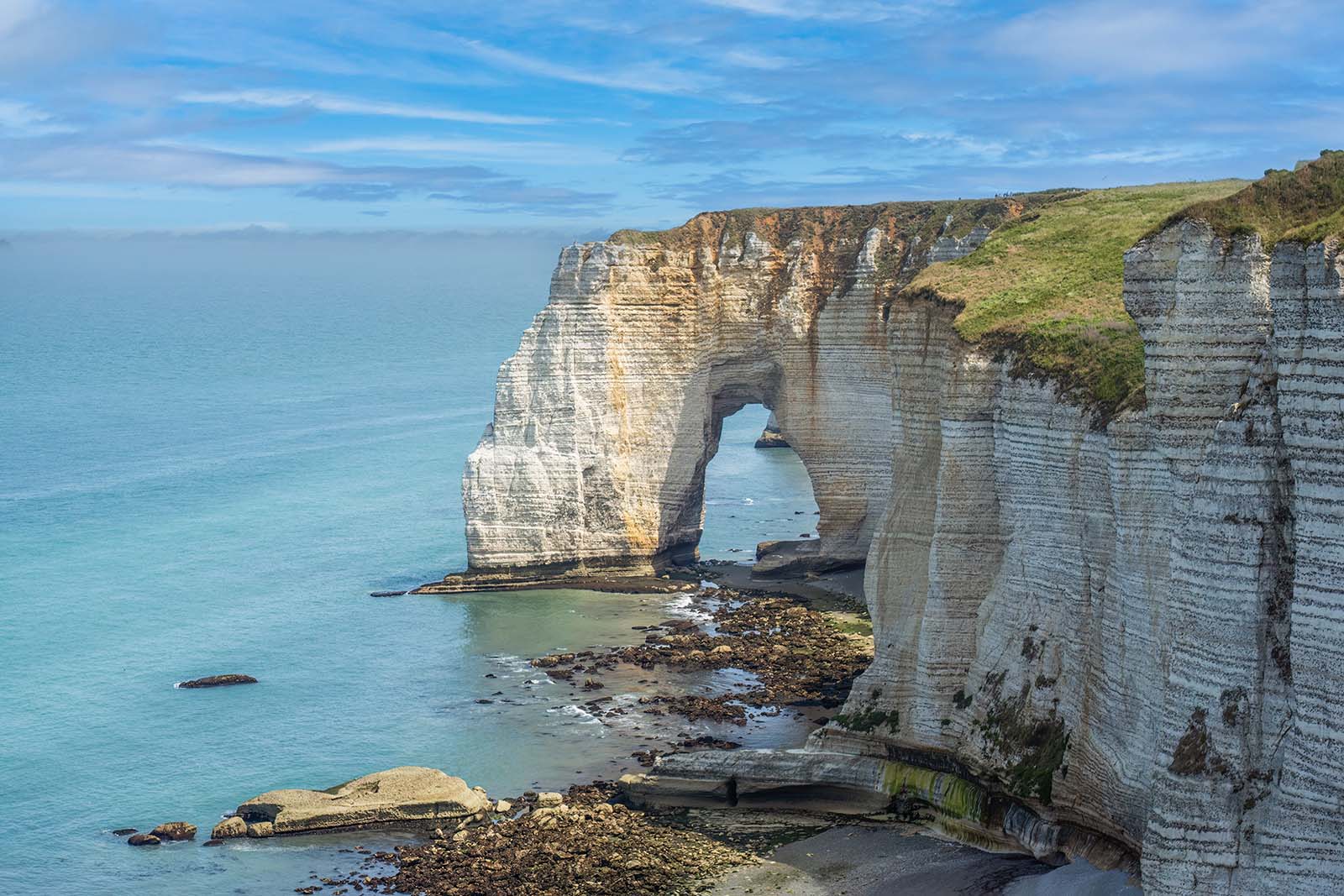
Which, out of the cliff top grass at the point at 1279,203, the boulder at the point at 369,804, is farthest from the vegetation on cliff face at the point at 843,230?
the cliff top grass at the point at 1279,203

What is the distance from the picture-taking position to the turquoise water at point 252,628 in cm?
3544

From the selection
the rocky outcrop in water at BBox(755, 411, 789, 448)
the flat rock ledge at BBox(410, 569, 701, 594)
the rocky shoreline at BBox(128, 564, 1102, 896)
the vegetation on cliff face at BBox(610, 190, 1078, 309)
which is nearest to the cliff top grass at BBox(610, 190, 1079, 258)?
the vegetation on cliff face at BBox(610, 190, 1078, 309)

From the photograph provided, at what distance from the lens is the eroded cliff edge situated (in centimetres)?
2062

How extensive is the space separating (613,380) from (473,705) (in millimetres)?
16504

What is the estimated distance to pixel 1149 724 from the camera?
81.0 feet

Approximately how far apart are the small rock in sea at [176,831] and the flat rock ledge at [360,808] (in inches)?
20.6

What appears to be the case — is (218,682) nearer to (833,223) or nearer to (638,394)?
(638,394)

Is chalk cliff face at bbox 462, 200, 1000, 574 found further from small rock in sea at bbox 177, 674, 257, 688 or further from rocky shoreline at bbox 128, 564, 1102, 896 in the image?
small rock in sea at bbox 177, 674, 257, 688

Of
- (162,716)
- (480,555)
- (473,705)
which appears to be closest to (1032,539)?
(473,705)

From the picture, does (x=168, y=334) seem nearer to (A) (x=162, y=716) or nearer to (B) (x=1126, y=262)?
(A) (x=162, y=716)

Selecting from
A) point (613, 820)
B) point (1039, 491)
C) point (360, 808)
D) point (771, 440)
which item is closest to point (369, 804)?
point (360, 808)

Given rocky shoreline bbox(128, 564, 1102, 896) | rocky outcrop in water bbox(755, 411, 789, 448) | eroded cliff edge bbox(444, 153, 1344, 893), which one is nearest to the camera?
eroded cliff edge bbox(444, 153, 1344, 893)

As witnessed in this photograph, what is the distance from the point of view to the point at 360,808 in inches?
1323

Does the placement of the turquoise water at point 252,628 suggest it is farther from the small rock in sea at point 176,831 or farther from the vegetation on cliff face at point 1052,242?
the vegetation on cliff face at point 1052,242
